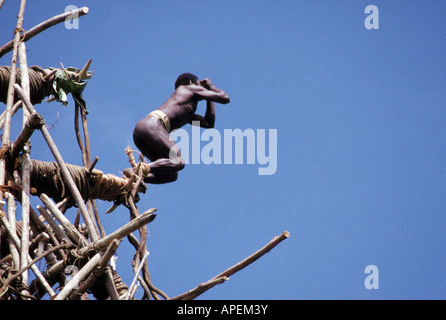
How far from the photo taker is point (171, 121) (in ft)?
31.9

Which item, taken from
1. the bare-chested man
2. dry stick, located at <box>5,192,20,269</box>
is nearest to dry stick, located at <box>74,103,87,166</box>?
the bare-chested man

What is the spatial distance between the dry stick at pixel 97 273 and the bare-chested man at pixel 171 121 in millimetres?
3304

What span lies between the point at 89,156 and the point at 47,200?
6.94 feet

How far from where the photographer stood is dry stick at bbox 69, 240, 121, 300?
5535mm

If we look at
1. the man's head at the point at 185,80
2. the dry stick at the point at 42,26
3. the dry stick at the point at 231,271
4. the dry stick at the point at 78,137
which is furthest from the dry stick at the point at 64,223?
the man's head at the point at 185,80

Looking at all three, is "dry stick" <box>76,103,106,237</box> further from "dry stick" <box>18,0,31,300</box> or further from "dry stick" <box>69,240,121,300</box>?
"dry stick" <box>69,240,121,300</box>

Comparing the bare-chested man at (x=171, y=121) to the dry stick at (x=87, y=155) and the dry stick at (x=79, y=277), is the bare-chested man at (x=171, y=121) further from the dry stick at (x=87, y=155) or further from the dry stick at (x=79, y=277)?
the dry stick at (x=79, y=277)

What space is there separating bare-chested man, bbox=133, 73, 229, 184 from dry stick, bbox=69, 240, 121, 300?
3.30 meters

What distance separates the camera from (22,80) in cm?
788

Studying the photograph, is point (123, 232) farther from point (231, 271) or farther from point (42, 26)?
point (42, 26)

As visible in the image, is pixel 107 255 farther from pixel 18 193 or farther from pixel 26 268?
pixel 18 193

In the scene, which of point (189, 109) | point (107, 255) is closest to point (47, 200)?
point (107, 255)

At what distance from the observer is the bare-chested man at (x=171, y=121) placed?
30.3ft

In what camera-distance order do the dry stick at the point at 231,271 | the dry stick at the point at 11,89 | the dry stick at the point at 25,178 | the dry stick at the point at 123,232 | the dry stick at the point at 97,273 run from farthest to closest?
the dry stick at the point at 11,89 < the dry stick at the point at 25,178 < the dry stick at the point at 231,271 < the dry stick at the point at 97,273 < the dry stick at the point at 123,232
